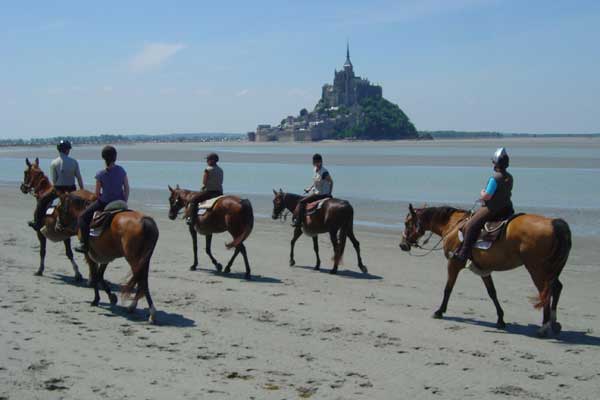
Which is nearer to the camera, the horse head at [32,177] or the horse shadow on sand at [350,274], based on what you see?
the horse head at [32,177]

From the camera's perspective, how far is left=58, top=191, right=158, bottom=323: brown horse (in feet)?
29.0

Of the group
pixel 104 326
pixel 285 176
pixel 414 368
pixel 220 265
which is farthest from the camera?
pixel 285 176

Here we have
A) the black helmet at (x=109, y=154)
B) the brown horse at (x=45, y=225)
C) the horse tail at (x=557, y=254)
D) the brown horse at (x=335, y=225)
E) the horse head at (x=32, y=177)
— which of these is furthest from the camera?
the brown horse at (x=335, y=225)

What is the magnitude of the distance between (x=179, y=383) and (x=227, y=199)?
690 centimetres

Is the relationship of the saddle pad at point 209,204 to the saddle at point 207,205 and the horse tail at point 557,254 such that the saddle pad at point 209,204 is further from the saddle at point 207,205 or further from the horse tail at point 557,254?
the horse tail at point 557,254

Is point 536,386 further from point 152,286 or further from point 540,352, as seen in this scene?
point 152,286

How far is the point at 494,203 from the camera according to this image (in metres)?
8.88

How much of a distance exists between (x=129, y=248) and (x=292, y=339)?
8.53 ft

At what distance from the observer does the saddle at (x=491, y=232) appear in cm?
882

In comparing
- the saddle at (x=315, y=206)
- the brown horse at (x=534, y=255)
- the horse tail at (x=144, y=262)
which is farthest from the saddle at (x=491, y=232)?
the saddle at (x=315, y=206)

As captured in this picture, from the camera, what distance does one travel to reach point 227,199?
42.8 feet

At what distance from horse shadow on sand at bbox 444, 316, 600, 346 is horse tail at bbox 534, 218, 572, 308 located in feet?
1.58

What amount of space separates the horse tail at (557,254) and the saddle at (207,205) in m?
6.78

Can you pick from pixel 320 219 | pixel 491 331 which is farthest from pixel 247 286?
pixel 491 331
